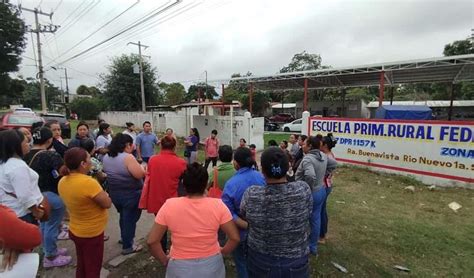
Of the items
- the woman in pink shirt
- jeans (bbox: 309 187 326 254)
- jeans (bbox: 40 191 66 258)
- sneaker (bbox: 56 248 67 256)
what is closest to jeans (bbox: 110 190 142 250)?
jeans (bbox: 40 191 66 258)

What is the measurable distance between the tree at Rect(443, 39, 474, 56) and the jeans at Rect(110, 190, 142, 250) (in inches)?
1494

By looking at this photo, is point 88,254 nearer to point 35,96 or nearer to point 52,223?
point 52,223

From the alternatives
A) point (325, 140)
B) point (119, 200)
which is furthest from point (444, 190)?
point (119, 200)

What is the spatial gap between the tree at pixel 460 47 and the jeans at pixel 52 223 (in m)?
38.7

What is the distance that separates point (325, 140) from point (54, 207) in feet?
12.0

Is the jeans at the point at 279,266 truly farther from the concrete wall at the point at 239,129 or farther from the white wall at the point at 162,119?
the white wall at the point at 162,119

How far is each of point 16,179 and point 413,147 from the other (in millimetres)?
9148

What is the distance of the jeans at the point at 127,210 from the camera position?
12.6 ft

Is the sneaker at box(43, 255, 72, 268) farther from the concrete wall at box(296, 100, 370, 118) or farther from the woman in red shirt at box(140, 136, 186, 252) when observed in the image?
the concrete wall at box(296, 100, 370, 118)

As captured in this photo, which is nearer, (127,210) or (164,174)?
(164,174)

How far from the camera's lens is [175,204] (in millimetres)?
2072

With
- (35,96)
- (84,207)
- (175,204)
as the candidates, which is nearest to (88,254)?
(84,207)

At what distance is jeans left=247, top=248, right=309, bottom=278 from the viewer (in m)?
2.13

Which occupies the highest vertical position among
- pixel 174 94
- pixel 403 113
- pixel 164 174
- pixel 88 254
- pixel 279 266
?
pixel 174 94
